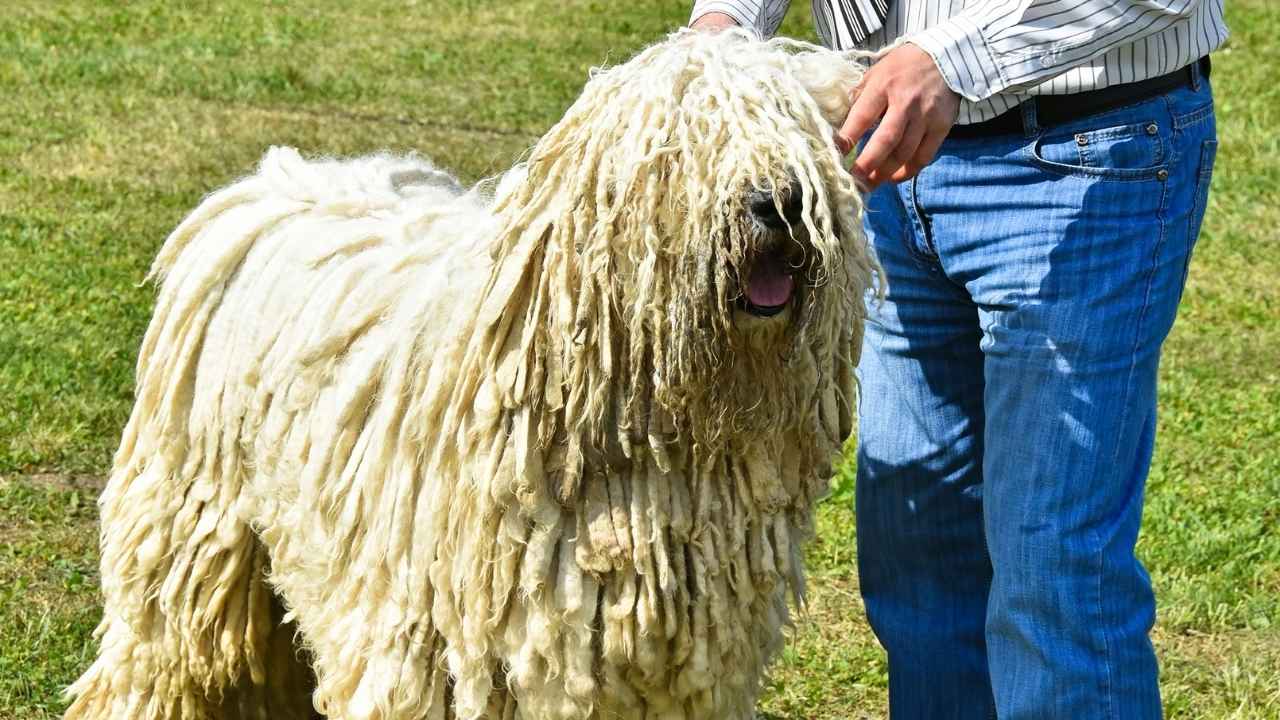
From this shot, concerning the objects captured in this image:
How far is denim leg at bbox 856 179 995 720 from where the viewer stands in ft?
10.5

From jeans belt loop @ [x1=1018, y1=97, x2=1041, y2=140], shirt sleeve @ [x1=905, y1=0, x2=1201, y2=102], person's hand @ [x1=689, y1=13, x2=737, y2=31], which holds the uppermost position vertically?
person's hand @ [x1=689, y1=13, x2=737, y2=31]

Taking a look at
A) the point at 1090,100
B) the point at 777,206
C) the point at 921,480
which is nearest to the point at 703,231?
the point at 777,206

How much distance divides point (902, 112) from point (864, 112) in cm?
6

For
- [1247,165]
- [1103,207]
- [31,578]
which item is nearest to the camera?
[1103,207]

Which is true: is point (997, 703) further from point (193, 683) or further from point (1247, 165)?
point (1247, 165)

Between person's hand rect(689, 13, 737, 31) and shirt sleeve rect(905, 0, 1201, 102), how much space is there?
1.40ft

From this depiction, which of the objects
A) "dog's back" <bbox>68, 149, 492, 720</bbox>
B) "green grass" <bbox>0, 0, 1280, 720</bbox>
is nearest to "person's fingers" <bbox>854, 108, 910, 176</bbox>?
"dog's back" <bbox>68, 149, 492, 720</bbox>

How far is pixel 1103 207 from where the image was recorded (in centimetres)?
280

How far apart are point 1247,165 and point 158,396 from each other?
740cm

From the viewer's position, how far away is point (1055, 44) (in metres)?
2.68

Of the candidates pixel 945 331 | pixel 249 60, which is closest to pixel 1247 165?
pixel 249 60

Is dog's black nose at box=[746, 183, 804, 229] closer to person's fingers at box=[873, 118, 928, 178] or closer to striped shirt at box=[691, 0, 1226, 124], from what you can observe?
person's fingers at box=[873, 118, 928, 178]

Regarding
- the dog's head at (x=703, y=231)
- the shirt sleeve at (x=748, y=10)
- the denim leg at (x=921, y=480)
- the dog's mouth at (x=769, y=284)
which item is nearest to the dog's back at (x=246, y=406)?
the dog's head at (x=703, y=231)

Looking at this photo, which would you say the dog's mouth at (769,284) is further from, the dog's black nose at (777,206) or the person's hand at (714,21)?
the person's hand at (714,21)
